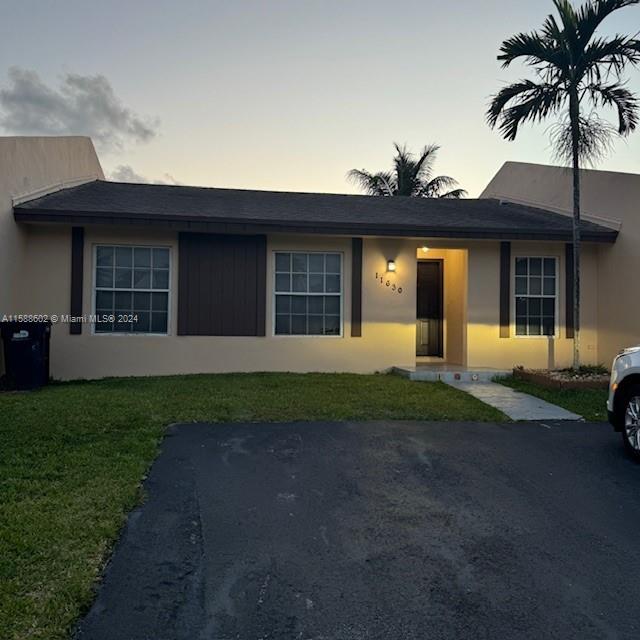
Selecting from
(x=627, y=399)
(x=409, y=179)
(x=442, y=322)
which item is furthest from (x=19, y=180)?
(x=409, y=179)

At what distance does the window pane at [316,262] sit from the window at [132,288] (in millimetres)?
2892

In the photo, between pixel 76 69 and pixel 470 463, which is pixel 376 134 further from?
pixel 470 463

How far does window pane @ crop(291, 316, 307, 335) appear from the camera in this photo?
10.6m

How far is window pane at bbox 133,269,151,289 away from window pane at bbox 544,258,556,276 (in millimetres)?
8314

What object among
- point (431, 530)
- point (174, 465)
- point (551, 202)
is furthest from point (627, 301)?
point (174, 465)

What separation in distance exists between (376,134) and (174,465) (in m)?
11.6

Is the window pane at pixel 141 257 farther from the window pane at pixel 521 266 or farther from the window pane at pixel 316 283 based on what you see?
the window pane at pixel 521 266

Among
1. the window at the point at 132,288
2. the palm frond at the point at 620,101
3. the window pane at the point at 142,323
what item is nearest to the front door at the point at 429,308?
the palm frond at the point at 620,101

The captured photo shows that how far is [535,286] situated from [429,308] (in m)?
2.56

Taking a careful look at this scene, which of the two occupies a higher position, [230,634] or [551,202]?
[551,202]

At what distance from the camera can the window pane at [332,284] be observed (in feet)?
35.1

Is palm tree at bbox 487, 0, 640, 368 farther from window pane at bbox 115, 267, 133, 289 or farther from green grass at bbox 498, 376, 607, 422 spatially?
window pane at bbox 115, 267, 133, 289

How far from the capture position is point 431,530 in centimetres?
343

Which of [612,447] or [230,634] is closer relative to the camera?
[230,634]
